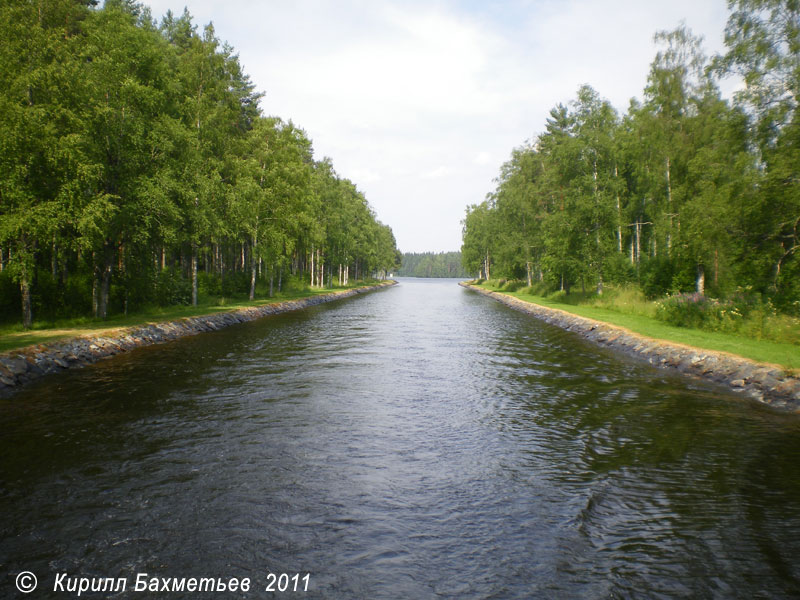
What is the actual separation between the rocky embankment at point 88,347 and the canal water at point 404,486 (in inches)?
33.1

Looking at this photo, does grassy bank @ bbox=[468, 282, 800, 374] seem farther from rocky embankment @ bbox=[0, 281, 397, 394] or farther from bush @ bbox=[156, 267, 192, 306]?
bush @ bbox=[156, 267, 192, 306]

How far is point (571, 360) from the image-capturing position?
19.6 m

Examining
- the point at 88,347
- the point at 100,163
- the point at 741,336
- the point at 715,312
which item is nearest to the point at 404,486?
the point at 88,347

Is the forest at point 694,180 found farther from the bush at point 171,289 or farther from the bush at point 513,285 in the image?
the bush at point 171,289

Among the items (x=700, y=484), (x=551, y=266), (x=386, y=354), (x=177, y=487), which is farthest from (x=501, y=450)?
(x=551, y=266)

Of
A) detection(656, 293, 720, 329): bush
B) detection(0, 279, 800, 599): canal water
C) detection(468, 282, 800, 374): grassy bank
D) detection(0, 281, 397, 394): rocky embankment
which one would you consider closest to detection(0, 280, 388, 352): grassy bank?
detection(0, 281, 397, 394): rocky embankment

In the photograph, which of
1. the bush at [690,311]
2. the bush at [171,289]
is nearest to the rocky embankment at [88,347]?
the bush at [171,289]

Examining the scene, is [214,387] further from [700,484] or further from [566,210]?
[566,210]

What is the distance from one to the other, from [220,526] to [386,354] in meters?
14.4

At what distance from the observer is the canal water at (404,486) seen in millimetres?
5723

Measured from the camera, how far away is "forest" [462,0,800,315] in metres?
21.6

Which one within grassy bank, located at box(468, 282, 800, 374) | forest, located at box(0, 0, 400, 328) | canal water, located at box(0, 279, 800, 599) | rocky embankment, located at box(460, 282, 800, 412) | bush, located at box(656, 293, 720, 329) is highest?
forest, located at box(0, 0, 400, 328)

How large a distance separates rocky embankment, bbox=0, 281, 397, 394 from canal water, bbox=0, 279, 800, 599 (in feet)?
2.75

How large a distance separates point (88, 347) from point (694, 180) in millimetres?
35053
